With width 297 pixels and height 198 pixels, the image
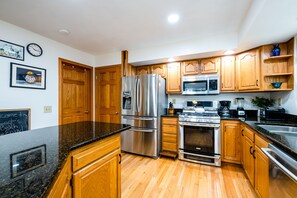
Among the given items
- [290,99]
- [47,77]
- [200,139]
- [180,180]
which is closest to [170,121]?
[200,139]

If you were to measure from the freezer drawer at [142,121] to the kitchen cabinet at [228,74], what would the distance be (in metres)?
1.52

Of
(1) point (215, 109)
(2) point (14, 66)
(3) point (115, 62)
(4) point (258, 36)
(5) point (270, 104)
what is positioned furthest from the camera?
(3) point (115, 62)

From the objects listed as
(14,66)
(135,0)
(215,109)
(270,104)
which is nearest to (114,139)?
(135,0)

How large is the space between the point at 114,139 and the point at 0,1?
7.12 ft

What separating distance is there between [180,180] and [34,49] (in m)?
3.27

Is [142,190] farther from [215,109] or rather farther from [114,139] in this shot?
[215,109]

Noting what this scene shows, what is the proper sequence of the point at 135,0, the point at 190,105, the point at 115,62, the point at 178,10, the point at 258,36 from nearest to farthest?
the point at 135,0, the point at 178,10, the point at 258,36, the point at 190,105, the point at 115,62

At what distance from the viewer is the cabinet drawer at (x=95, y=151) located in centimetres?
94

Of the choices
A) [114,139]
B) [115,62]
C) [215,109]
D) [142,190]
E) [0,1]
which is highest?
[0,1]

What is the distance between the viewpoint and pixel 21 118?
7.23 feet

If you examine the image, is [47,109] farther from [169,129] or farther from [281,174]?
[281,174]

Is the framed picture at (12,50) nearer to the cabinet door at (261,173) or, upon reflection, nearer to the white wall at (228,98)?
the white wall at (228,98)

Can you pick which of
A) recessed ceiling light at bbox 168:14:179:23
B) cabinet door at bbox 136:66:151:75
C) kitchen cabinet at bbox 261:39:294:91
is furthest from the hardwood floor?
recessed ceiling light at bbox 168:14:179:23

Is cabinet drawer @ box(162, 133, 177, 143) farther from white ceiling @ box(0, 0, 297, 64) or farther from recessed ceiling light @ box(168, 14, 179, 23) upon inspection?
recessed ceiling light @ box(168, 14, 179, 23)
